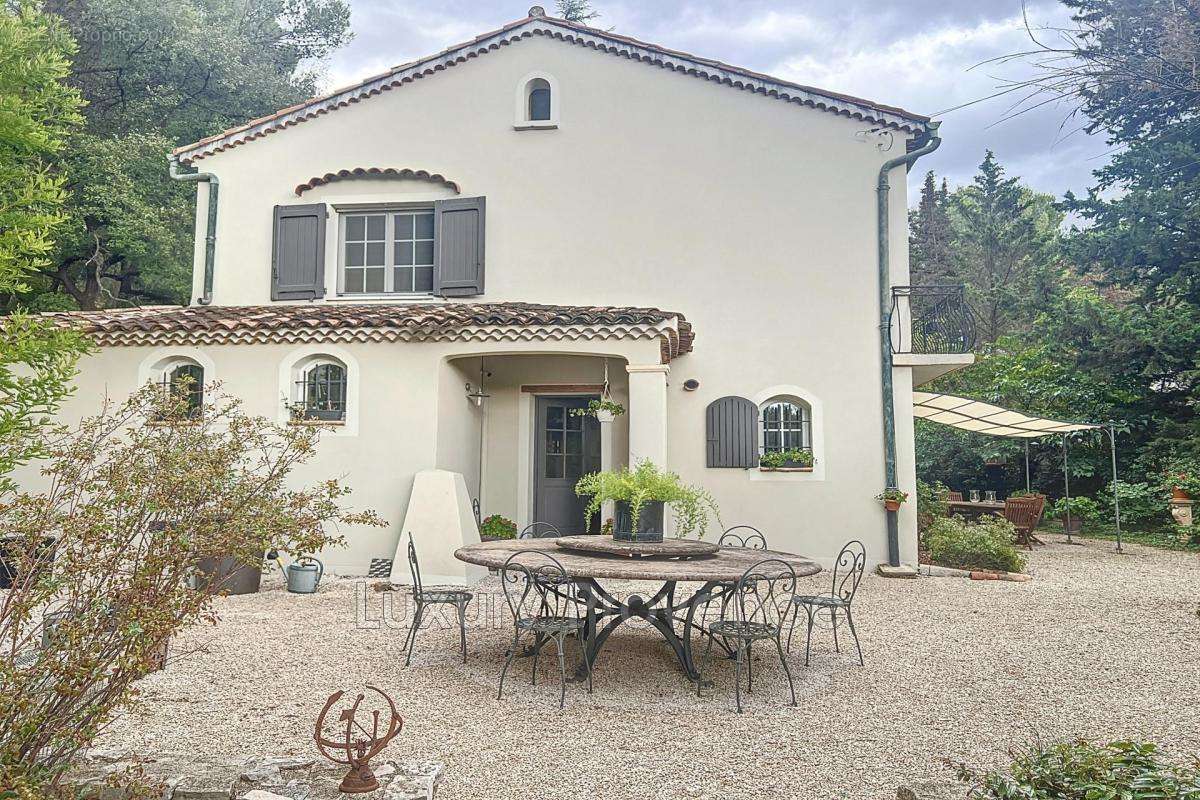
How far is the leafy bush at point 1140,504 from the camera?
14109mm

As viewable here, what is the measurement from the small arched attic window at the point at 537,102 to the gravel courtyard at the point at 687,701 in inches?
275

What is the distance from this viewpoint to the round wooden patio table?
4535 millimetres

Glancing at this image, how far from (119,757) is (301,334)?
643 centimetres

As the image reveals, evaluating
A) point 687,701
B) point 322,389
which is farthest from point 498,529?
point 687,701

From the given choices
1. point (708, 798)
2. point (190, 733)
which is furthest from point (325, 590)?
point (708, 798)

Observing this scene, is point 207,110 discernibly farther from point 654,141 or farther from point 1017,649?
point 1017,649

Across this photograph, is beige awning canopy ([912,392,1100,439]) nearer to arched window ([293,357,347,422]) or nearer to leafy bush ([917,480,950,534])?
leafy bush ([917,480,950,534])

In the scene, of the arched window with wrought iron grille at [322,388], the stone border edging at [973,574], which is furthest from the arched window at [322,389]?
the stone border edging at [973,574]

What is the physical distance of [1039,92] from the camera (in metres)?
2.03

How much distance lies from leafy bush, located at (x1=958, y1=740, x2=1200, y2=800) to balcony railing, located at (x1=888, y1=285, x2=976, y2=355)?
25.9ft

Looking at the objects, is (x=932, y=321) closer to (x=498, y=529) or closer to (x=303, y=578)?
(x=498, y=529)

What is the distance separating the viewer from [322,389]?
9.31 meters

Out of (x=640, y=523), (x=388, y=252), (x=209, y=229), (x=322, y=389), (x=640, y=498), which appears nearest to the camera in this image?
(x=640, y=498)

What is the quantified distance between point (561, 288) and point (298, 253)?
153 inches
